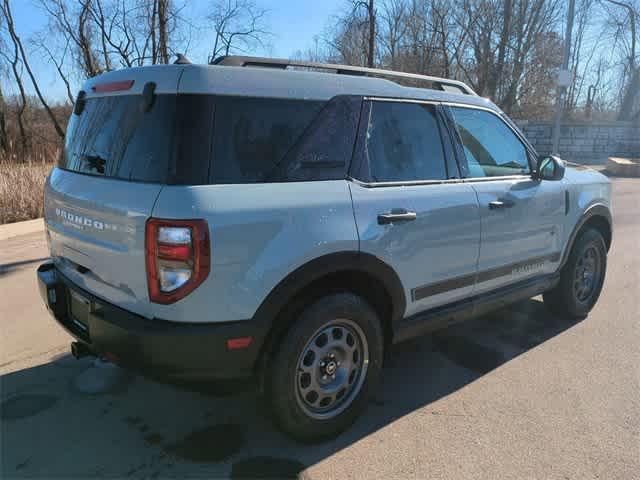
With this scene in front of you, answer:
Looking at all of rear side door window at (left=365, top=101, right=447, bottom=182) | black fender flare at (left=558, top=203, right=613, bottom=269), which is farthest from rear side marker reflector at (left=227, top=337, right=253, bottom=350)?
black fender flare at (left=558, top=203, right=613, bottom=269)

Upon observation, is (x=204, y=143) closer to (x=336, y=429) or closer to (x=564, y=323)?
(x=336, y=429)

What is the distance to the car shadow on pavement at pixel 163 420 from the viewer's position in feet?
8.52

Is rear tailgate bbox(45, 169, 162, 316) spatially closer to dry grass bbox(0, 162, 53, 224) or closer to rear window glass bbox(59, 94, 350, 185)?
rear window glass bbox(59, 94, 350, 185)

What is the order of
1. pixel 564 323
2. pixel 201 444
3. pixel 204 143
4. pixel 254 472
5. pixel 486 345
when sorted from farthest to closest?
pixel 564 323, pixel 486 345, pixel 201 444, pixel 254 472, pixel 204 143

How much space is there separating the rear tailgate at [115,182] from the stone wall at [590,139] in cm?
2432

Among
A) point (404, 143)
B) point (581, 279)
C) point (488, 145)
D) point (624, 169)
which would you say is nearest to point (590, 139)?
point (624, 169)

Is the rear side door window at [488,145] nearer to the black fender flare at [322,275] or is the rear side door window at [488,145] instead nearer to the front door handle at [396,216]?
the front door handle at [396,216]

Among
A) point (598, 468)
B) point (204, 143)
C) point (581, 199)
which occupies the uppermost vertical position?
point (204, 143)

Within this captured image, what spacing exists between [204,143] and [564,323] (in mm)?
3844

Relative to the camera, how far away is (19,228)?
8.07 metres

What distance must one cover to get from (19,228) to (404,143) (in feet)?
23.9

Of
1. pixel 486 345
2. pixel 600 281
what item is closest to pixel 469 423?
pixel 486 345

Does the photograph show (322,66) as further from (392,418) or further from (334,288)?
(392,418)

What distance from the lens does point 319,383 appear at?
9.26 feet
